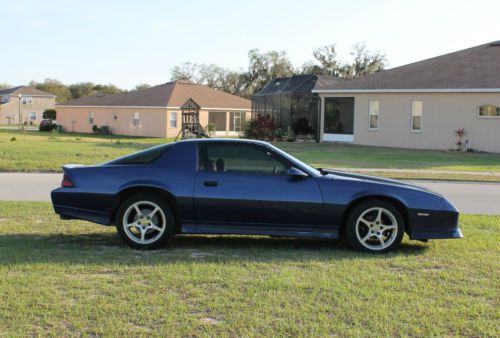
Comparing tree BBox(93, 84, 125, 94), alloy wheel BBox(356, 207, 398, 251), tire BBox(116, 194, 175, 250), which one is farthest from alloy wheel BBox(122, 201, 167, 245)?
tree BBox(93, 84, 125, 94)

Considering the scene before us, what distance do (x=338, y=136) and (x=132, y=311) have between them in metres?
30.5

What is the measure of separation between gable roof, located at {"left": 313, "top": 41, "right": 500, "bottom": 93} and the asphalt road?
13.4 m

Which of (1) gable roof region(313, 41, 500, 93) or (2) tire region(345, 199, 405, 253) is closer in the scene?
(2) tire region(345, 199, 405, 253)

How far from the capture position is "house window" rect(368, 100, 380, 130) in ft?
106

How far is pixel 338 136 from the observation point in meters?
Answer: 34.7

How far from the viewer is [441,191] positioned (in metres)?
15.0

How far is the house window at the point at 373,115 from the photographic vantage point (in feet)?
106

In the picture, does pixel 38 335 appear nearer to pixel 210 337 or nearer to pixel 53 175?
pixel 210 337

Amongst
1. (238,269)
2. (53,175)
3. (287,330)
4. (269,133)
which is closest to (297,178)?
(238,269)

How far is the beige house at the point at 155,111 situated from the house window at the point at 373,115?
21.2 m

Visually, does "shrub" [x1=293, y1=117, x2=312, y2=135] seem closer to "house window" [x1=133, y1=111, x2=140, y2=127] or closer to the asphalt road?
"house window" [x1=133, y1=111, x2=140, y2=127]

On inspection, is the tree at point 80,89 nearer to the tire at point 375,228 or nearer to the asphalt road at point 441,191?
the asphalt road at point 441,191


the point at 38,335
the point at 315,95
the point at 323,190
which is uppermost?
the point at 315,95

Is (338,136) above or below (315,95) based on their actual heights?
below
